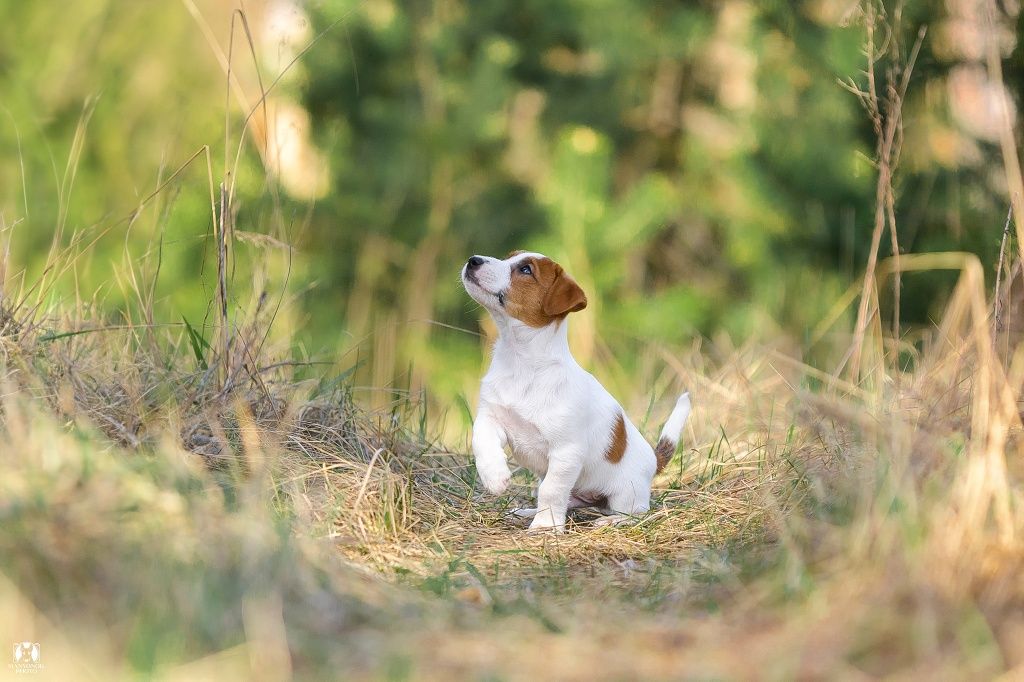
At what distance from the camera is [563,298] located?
394 centimetres

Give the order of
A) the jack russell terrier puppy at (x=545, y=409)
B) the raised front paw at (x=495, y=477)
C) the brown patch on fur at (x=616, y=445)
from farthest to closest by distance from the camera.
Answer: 1. the brown patch on fur at (x=616, y=445)
2. the jack russell terrier puppy at (x=545, y=409)
3. the raised front paw at (x=495, y=477)

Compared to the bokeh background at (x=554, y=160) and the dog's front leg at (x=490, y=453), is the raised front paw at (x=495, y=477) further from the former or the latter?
the bokeh background at (x=554, y=160)

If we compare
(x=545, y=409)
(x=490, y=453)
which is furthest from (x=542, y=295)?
(x=490, y=453)

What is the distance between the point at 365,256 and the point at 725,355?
3.05 metres

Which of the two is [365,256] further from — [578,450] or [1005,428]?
[1005,428]

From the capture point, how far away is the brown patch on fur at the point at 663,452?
4.42 metres

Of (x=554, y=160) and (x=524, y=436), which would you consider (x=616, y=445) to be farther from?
(x=554, y=160)

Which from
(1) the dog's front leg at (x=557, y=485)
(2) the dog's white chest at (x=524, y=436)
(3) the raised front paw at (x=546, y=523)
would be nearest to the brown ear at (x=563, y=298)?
(2) the dog's white chest at (x=524, y=436)

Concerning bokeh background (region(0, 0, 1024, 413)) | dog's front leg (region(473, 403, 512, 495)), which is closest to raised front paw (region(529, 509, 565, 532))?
dog's front leg (region(473, 403, 512, 495))

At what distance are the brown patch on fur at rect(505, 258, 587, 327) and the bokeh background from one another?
284 centimetres

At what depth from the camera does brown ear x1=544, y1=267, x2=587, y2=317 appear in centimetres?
392

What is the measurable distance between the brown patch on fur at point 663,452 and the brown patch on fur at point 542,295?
71 cm

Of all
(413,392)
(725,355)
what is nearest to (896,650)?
(413,392)

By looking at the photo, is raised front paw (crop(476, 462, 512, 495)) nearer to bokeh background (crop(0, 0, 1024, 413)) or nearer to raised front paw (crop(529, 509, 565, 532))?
raised front paw (crop(529, 509, 565, 532))
